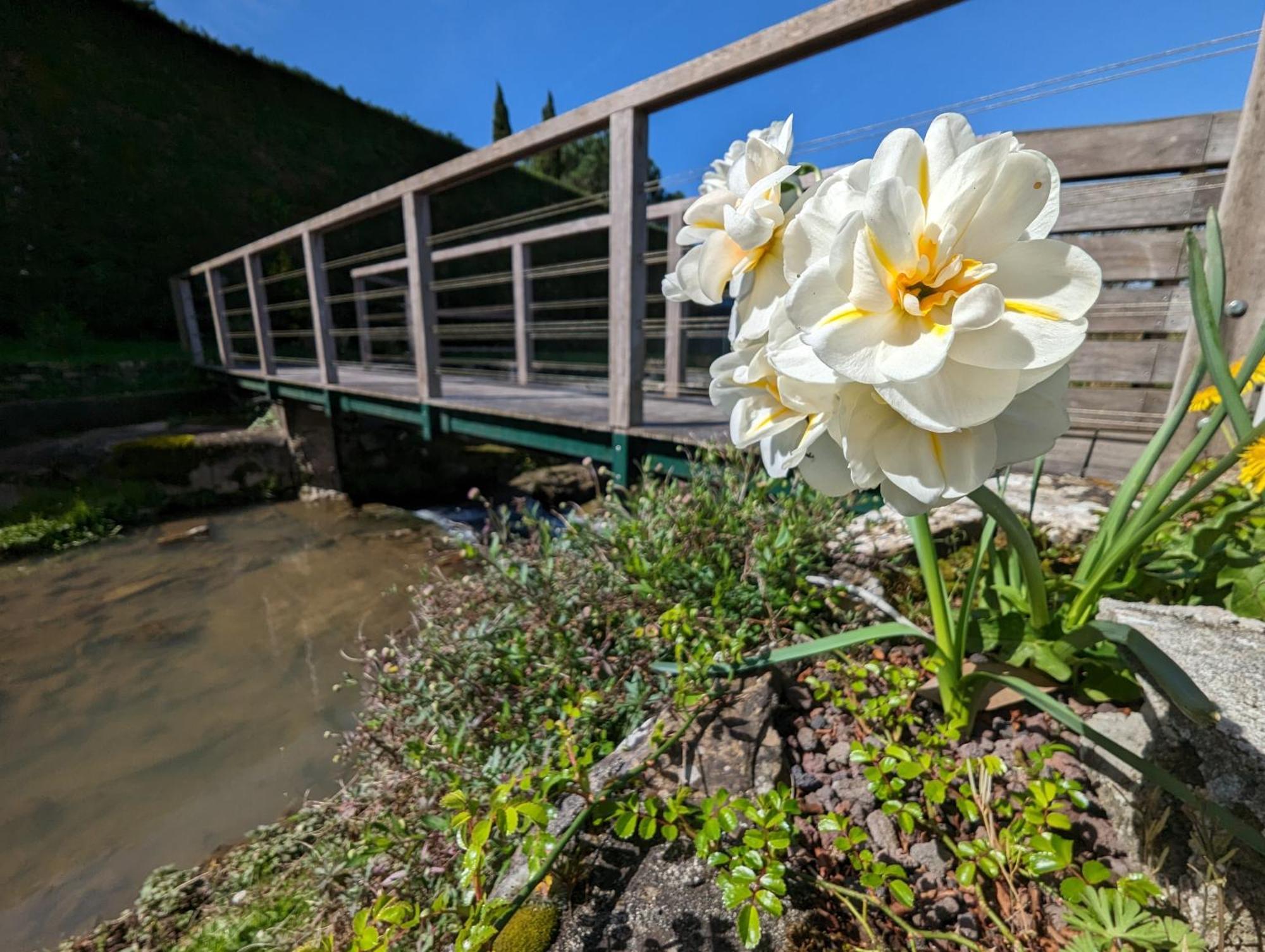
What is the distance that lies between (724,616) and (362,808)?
1204 millimetres

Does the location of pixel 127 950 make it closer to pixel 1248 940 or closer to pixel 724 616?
pixel 724 616

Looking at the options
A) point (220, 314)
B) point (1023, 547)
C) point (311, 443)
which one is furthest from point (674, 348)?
point (220, 314)

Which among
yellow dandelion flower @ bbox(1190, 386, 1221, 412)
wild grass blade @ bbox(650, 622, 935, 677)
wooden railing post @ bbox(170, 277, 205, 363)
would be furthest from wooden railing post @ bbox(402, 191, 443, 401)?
wooden railing post @ bbox(170, 277, 205, 363)

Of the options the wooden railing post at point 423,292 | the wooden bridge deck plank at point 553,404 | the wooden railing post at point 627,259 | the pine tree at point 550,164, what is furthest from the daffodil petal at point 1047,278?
the pine tree at point 550,164

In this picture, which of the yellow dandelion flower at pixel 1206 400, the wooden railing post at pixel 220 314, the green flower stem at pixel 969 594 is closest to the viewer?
the green flower stem at pixel 969 594

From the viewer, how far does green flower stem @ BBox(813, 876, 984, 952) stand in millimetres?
748

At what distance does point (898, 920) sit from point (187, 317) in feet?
41.7

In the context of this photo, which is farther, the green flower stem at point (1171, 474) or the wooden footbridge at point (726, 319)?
the wooden footbridge at point (726, 319)

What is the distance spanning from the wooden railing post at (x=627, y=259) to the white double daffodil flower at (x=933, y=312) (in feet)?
7.29

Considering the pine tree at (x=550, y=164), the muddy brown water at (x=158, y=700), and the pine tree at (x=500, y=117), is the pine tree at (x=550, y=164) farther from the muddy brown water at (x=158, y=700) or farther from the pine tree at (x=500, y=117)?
the muddy brown water at (x=158, y=700)

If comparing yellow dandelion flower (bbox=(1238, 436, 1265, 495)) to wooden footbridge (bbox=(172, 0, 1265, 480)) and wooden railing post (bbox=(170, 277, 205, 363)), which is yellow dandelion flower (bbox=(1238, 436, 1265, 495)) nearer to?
wooden footbridge (bbox=(172, 0, 1265, 480))

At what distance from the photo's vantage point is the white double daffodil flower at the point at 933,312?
466mm

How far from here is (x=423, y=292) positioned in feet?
14.0

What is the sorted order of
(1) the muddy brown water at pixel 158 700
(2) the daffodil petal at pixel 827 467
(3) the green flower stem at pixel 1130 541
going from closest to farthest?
(2) the daffodil petal at pixel 827 467 < (3) the green flower stem at pixel 1130 541 < (1) the muddy brown water at pixel 158 700
